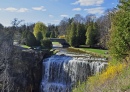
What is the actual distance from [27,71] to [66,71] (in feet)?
18.2

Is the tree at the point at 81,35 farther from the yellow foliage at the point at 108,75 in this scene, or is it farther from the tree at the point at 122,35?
the yellow foliage at the point at 108,75

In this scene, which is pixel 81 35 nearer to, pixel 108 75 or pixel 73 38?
pixel 73 38

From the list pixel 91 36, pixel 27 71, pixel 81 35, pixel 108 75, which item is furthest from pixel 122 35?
pixel 81 35

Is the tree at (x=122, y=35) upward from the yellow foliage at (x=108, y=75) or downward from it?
upward

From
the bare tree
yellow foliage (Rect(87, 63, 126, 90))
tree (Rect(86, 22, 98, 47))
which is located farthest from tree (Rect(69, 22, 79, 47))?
yellow foliage (Rect(87, 63, 126, 90))

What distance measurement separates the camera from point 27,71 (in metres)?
28.8

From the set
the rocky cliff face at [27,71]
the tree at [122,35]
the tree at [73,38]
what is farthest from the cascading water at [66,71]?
the tree at [73,38]

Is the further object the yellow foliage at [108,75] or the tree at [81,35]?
the tree at [81,35]

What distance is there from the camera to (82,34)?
52438mm

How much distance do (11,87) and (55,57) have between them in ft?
22.6

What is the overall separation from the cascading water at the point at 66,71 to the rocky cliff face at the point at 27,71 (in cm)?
114

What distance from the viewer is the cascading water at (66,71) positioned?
81.5 ft

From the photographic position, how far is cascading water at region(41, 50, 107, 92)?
24853 mm

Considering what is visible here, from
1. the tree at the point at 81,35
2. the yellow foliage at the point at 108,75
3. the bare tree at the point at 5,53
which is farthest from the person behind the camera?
the tree at the point at 81,35
